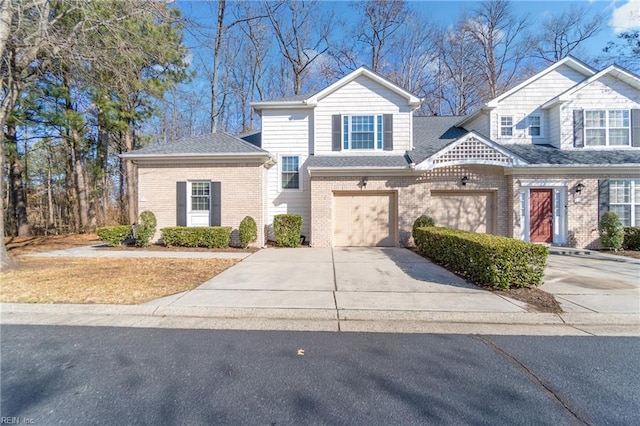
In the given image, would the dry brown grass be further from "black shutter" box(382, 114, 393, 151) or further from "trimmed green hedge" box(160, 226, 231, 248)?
"black shutter" box(382, 114, 393, 151)

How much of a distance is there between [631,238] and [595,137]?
4448mm

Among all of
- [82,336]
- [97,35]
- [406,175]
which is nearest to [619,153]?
[406,175]

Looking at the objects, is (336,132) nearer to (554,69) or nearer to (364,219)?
(364,219)

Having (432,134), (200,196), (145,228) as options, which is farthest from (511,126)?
(145,228)

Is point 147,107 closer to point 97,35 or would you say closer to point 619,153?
point 97,35

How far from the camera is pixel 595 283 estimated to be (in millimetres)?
5898

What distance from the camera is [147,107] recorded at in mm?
17016

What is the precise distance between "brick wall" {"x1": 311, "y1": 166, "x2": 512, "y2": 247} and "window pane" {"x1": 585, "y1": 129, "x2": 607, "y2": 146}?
14.9ft

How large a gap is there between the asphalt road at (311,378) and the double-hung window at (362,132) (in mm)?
9833

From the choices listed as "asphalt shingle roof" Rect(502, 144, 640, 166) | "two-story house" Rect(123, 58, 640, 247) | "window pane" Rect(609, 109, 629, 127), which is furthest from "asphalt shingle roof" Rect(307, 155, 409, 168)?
"window pane" Rect(609, 109, 629, 127)

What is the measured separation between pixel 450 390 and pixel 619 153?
14516 millimetres

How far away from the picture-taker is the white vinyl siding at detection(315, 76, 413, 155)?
12258mm

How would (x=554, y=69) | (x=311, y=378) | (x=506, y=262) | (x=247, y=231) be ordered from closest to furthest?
(x=311, y=378) → (x=506, y=262) → (x=247, y=231) → (x=554, y=69)

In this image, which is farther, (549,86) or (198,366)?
(549,86)
